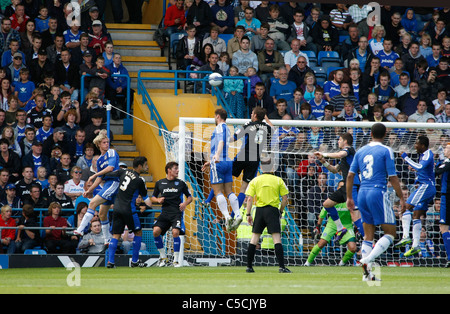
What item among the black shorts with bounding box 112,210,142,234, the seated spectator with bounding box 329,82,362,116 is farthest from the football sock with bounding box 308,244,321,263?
the seated spectator with bounding box 329,82,362,116

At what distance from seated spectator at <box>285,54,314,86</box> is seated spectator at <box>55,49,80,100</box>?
5471 millimetres

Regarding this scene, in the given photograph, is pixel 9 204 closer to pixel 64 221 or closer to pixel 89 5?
Answer: pixel 64 221

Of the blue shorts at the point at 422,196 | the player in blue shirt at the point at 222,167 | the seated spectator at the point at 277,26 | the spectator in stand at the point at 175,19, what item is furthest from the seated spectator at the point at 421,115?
the player in blue shirt at the point at 222,167

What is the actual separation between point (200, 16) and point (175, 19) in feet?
2.46

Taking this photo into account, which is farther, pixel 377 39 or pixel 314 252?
pixel 377 39

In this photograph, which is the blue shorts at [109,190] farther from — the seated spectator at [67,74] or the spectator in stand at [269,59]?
the spectator in stand at [269,59]

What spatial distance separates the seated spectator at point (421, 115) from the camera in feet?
63.6

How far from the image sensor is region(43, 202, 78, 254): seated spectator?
15.3 metres

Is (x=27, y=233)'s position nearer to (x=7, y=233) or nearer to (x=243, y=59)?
(x=7, y=233)

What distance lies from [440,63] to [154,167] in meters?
8.83

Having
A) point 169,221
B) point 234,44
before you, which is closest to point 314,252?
point 169,221

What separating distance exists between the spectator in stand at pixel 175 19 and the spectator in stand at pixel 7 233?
25.6 ft

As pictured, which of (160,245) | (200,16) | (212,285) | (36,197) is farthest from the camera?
(200,16)

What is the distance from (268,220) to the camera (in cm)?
1156
